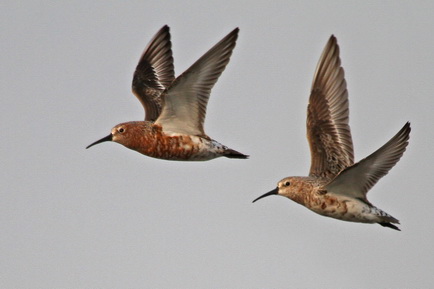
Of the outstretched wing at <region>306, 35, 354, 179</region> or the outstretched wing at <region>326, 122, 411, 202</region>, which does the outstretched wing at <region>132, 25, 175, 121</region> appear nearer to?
the outstretched wing at <region>306, 35, 354, 179</region>

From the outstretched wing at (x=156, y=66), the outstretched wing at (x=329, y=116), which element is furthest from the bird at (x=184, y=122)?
the outstretched wing at (x=329, y=116)

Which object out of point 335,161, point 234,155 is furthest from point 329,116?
point 234,155

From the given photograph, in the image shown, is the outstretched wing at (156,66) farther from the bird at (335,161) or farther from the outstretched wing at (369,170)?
the outstretched wing at (369,170)

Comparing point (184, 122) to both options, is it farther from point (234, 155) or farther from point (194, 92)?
point (234, 155)

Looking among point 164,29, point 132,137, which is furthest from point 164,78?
point 132,137

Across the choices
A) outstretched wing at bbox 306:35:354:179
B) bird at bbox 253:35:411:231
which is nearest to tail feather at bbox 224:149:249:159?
bird at bbox 253:35:411:231

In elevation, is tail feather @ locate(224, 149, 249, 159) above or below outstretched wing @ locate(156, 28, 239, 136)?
below
